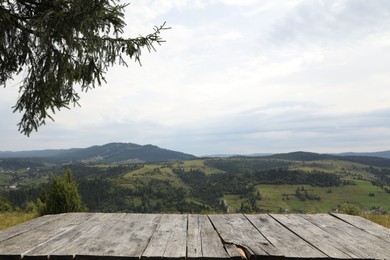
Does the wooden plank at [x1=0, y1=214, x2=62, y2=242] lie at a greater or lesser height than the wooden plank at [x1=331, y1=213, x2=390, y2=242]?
lesser

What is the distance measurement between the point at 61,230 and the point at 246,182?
169 m

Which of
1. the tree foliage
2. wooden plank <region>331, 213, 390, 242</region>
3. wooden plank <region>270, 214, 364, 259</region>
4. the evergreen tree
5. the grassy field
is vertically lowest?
the grassy field

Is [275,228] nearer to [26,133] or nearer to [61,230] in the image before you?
[61,230]

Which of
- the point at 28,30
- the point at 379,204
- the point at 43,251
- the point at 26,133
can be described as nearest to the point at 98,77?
the point at 28,30

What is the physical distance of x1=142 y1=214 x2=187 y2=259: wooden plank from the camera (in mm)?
1895

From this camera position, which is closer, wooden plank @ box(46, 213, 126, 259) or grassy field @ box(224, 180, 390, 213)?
wooden plank @ box(46, 213, 126, 259)

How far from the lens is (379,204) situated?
383ft

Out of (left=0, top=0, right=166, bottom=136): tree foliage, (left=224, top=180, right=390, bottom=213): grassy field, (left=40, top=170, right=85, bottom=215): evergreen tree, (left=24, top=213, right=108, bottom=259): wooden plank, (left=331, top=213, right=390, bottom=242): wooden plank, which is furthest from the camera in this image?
(left=224, top=180, right=390, bottom=213): grassy field

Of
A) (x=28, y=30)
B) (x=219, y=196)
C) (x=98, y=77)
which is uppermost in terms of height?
(x=28, y=30)

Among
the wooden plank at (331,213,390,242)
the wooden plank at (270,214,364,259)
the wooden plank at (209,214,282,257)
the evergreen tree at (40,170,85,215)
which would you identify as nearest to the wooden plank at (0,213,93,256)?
the wooden plank at (209,214,282,257)

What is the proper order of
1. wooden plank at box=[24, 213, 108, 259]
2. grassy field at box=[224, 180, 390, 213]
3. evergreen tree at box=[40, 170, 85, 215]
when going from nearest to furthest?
wooden plank at box=[24, 213, 108, 259] < evergreen tree at box=[40, 170, 85, 215] < grassy field at box=[224, 180, 390, 213]

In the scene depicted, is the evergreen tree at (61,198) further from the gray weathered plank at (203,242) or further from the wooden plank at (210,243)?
the wooden plank at (210,243)

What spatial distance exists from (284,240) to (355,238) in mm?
612

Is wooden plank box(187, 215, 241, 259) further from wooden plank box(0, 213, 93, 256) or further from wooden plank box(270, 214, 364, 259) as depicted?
wooden plank box(0, 213, 93, 256)
